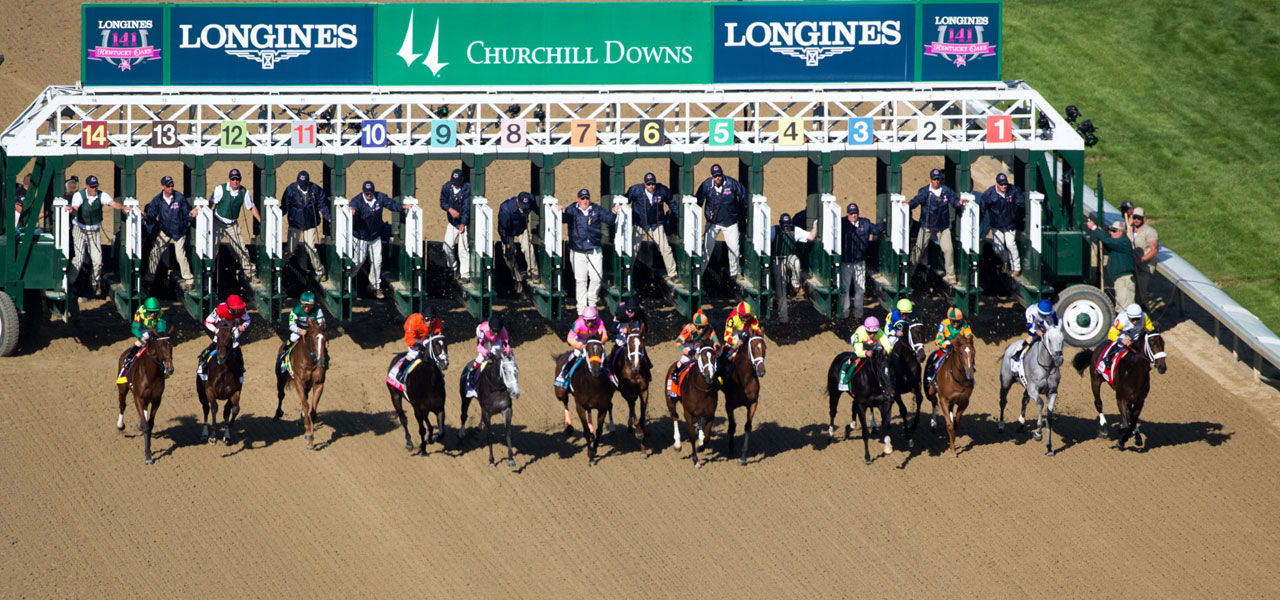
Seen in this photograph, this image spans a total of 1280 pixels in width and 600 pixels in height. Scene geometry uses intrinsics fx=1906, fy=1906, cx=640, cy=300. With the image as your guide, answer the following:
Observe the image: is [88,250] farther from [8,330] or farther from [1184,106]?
[1184,106]

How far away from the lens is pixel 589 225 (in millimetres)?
21469

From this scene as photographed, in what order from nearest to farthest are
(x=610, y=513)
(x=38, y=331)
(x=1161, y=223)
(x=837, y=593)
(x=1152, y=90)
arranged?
(x=837, y=593)
(x=610, y=513)
(x=38, y=331)
(x=1161, y=223)
(x=1152, y=90)

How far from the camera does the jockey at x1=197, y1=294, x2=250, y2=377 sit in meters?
18.0

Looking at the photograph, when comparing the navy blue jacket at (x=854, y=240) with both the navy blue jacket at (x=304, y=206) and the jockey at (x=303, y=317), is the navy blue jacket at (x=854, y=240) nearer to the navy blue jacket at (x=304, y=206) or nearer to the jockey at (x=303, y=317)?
the navy blue jacket at (x=304, y=206)

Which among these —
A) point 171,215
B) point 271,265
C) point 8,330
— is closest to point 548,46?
point 271,265

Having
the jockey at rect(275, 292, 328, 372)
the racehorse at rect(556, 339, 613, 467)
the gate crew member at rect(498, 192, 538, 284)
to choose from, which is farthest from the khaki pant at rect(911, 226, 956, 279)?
the jockey at rect(275, 292, 328, 372)

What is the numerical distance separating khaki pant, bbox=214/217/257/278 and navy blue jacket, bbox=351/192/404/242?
4.31 ft

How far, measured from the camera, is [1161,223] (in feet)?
87.6

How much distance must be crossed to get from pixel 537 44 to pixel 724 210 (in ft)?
9.84

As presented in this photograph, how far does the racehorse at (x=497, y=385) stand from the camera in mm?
17422

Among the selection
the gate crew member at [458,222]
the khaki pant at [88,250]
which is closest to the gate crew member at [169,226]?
the khaki pant at [88,250]

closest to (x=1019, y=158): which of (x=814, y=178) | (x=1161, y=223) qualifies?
(x=814, y=178)

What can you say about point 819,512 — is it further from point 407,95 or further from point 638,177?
point 638,177

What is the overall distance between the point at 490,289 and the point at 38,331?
5.10 metres
